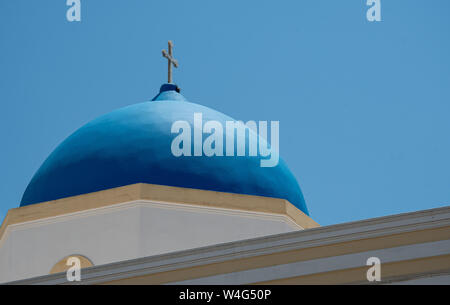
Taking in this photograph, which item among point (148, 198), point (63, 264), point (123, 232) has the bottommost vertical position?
point (63, 264)

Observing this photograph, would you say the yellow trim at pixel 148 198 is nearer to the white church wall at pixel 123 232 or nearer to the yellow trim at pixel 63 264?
the white church wall at pixel 123 232

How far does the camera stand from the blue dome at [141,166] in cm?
1142

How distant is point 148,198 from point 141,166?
0.65 metres

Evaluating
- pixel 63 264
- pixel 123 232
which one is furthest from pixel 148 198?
pixel 63 264

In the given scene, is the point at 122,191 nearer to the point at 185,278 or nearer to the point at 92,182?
the point at 92,182

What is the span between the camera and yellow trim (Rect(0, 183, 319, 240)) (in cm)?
1105

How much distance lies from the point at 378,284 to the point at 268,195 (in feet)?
15.8

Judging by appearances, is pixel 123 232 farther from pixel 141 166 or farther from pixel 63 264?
pixel 141 166

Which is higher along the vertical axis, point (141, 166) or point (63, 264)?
point (141, 166)

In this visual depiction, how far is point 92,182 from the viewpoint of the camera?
11.5 m

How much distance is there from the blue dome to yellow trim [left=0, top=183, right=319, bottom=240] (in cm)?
21

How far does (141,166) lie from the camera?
37.7 ft

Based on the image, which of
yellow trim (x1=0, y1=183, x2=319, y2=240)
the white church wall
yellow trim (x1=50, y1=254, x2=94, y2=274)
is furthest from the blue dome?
yellow trim (x1=50, y1=254, x2=94, y2=274)

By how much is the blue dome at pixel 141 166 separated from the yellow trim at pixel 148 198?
21cm
